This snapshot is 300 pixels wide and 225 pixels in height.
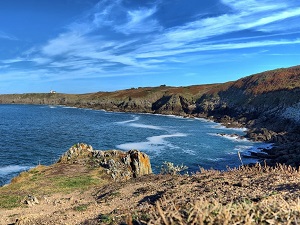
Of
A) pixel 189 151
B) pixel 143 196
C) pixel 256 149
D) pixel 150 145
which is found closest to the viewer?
pixel 143 196

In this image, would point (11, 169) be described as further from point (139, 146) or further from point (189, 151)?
point (189, 151)

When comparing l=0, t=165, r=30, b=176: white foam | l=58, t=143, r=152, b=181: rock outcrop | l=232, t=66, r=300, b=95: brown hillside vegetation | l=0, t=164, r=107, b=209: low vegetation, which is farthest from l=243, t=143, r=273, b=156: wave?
l=232, t=66, r=300, b=95: brown hillside vegetation

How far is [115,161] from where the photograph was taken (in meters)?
30.1

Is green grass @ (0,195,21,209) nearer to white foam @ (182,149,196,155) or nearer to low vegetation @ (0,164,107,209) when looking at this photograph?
low vegetation @ (0,164,107,209)

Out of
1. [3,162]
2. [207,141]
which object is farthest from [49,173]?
[207,141]

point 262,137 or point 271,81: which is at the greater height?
point 271,81

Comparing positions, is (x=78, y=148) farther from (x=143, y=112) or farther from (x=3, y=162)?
(x=143, y=112)

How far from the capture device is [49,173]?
27453 millimetres

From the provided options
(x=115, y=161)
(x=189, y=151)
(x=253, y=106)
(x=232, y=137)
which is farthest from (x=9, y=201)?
(x=253, y=106)

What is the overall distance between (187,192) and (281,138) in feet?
158

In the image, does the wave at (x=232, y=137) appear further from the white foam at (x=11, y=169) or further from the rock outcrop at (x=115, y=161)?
the white foam at (x=11, y=169)

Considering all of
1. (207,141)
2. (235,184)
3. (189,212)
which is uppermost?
(189,212)

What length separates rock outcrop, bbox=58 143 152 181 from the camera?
1133 inches

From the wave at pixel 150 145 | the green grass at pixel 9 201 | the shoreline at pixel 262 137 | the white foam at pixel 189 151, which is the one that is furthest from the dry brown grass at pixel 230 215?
the wave at pixel 150 145
